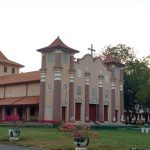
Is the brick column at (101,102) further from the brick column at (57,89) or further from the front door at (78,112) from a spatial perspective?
the brick column at (57,89)

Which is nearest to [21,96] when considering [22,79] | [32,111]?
[22,79]

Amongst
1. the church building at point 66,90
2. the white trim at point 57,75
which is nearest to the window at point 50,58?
the church building at point 66,90

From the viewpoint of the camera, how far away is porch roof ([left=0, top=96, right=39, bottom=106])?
5242cm

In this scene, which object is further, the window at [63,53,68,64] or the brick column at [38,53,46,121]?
the window at [63,53,68,64]

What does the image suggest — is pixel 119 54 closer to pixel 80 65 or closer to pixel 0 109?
pixel 80 65

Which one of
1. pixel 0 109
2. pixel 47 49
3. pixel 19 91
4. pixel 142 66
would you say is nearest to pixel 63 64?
pixel 47 49

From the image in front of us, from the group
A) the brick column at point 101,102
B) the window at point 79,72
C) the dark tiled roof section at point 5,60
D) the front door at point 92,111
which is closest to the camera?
the window at point 79,72

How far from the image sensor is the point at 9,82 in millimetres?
59250

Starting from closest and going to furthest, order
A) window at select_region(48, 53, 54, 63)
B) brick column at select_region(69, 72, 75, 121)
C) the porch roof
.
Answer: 1. brick column at select_region(69, 72, 75, 121)
2. window at select_region(48, 53, 54, 63)
3. the porch roof

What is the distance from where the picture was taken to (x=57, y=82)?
49.0m

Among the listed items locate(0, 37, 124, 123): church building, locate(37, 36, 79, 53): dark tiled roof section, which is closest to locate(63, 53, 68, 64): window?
locate(0, 37, 124, 123): church building

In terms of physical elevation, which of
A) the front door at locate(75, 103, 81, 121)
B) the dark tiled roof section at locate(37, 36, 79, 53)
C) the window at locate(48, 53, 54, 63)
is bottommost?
the front door at locate(75, 103, 81, 121)

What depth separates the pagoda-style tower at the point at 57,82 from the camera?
4884cm

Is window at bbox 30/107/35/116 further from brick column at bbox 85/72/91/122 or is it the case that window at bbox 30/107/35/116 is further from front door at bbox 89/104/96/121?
front door at bbox 89/104/96/121
